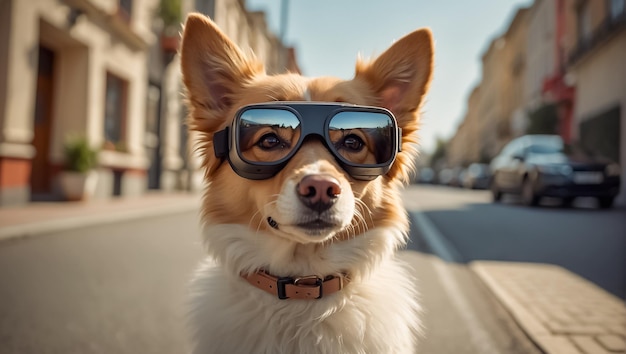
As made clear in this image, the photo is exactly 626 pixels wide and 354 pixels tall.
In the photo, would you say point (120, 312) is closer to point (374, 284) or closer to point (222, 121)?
point (222, 121)

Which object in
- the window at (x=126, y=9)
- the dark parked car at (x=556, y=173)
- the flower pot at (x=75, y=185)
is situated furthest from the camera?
the window at (x=126, y=9)

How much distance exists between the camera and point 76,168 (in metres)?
11.1

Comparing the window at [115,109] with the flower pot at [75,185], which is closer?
the flower pot at [75,185]

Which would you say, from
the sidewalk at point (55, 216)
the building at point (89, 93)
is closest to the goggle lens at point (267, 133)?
the building at point (89, 93)

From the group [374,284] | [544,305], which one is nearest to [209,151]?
[374,284]

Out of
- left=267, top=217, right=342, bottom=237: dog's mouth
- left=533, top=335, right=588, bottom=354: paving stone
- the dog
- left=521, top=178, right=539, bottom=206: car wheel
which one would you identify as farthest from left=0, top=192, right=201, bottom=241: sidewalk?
left=521, top=178, right=539, bottom=206: car wheel

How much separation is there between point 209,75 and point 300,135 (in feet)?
2.21

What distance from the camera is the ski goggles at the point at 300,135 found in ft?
6.61

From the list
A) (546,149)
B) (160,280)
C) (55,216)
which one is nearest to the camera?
(160,280)

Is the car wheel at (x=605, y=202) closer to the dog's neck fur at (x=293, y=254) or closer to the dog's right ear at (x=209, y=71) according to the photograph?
the dog's neck fur at (x=293, y=254)

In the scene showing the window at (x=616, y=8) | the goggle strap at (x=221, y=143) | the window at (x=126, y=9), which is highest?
the window at (x=616, y=8)

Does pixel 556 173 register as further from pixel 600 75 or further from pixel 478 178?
pixel 478 178

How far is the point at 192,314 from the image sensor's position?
6.87 ft

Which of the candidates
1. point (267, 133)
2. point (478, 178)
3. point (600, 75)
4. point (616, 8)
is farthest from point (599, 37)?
point (267, 133)
